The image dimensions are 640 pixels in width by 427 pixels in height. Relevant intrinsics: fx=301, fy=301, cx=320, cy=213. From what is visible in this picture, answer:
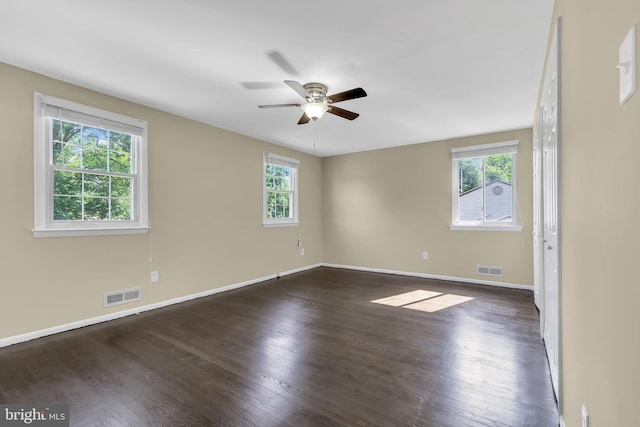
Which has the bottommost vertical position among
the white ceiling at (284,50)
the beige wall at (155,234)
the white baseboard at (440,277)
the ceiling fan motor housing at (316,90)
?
the white baseboard at (440,277)

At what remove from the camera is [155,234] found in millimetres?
3738

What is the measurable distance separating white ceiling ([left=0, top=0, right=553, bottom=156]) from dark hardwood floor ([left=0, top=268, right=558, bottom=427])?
2.47 m

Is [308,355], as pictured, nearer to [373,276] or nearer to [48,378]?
[48,378]

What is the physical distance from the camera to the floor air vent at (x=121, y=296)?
331 centimetres

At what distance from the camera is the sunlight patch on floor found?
377 centimetres

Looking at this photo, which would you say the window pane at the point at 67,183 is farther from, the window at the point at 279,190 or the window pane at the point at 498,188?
the window pane at the point at 498,188

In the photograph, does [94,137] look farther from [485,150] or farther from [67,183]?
[485,150]

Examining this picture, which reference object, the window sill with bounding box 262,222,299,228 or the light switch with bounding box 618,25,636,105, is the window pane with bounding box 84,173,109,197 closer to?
the window sill with bounding box 262,222,299,228

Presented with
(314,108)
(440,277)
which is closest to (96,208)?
(314,108)

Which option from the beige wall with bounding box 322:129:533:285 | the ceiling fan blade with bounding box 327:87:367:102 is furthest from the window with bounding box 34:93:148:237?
the beige wall with bounding box 322:129:533:285

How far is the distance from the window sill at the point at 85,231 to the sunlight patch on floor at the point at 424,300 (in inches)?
122

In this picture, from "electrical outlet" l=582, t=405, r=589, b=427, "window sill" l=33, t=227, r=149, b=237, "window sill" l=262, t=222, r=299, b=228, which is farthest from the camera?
"window sill" l=262, t=222, r=299, b=228

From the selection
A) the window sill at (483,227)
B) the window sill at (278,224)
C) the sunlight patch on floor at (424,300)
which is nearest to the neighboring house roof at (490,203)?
the window sill at (483,227)

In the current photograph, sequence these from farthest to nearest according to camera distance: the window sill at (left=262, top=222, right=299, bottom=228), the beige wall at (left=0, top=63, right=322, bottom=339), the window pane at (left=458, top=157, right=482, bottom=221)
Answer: the window sill at (left=262, top=222, right=299, bottom=228)
the window pane at (left=458, top=157, right=482, bottom=221)
the beige wall at (left=0, top=63, right=322, bottom=339)
